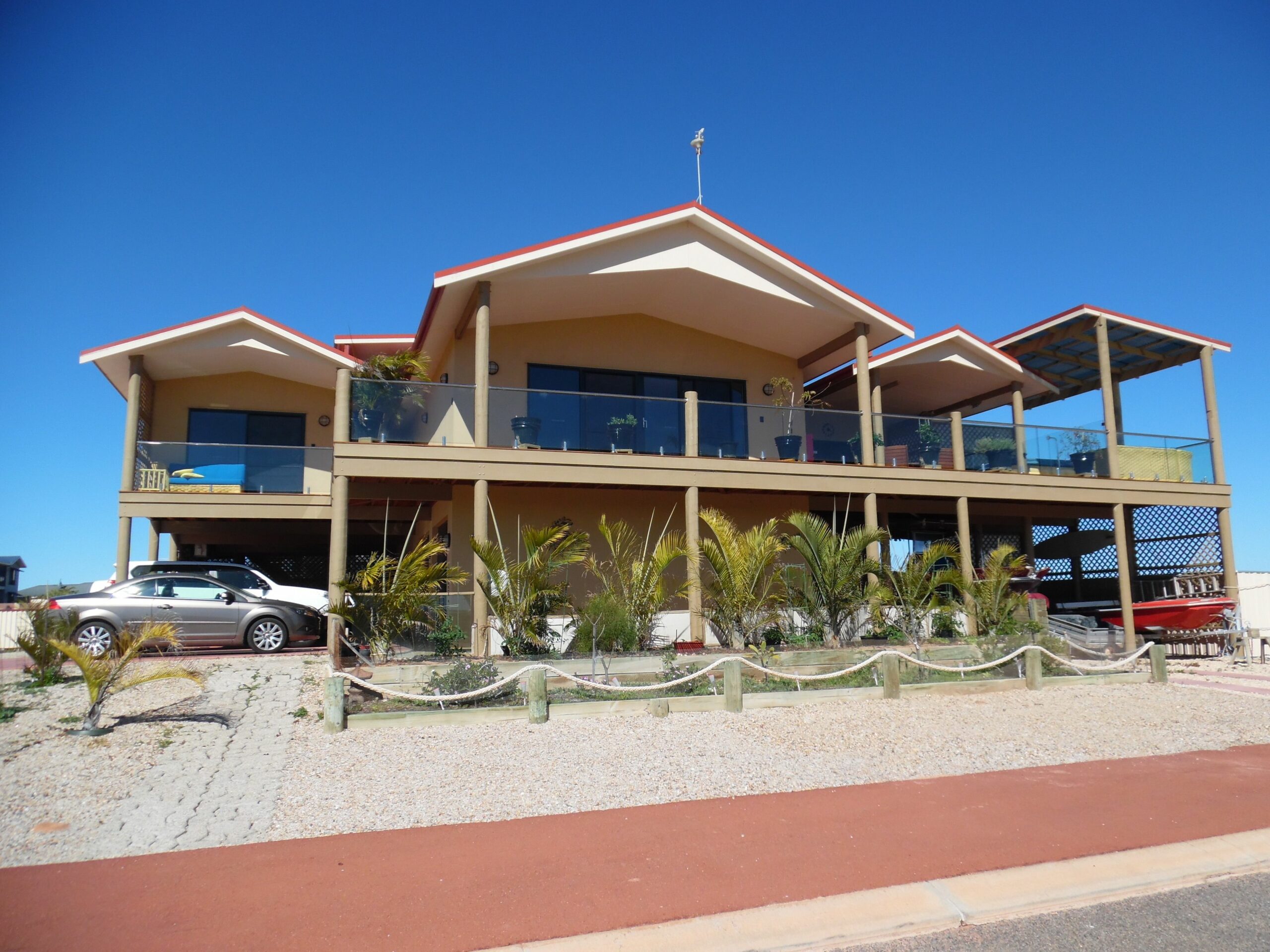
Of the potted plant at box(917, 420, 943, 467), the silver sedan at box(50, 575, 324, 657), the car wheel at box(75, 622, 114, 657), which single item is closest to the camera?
the car wheel at box(75, 622, 114, 657)

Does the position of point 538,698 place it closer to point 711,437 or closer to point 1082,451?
point 711,437

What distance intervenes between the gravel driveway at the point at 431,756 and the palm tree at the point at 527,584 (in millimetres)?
2614

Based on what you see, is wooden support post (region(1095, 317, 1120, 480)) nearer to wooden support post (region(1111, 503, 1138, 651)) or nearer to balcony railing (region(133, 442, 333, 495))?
wooden support post (region(1111, 503, 1138, 651))

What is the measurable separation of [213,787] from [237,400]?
13685mm

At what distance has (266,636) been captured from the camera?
14398mm

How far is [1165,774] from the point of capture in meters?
8.46

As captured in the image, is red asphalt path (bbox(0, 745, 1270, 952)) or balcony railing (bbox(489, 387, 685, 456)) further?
balcony railing (bbox(489, 387, 685, 456))

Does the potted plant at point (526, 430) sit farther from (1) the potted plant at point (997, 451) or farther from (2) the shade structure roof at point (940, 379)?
(1) the potted plant at point (997, 451)

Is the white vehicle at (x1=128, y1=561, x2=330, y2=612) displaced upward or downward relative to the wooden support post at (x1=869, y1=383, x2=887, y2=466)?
downward

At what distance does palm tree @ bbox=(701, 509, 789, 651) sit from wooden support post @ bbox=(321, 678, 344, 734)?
6353mm

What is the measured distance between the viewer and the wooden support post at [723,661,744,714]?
33.8 ft

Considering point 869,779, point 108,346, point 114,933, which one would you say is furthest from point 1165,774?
point 108,346

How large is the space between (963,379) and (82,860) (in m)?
19.3

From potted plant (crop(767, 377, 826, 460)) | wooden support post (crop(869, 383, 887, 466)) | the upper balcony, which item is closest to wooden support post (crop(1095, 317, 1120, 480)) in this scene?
the upper balcony
